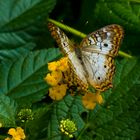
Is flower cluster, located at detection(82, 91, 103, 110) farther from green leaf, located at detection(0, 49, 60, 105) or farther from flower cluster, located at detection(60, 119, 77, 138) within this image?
green leaf, located at detection(0, 49, 60, 105)

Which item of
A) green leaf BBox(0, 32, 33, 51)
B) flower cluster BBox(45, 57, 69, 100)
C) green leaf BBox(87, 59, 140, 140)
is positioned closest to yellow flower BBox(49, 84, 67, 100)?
flower cluster BBox(45, 57, 69, 100)

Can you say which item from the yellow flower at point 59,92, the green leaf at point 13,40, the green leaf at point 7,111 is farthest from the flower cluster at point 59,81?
the green leaf at point 13,40

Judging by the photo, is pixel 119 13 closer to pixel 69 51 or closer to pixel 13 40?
pixel 13 40

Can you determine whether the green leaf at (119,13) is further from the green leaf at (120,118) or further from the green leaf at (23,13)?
the green leaf at (120,118)

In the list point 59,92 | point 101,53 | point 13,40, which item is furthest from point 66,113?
point 13,40

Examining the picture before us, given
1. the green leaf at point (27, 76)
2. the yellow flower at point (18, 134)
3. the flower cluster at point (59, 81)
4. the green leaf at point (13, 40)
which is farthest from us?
the green leaf at point (13, 40)

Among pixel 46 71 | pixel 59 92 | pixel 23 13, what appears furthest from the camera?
pixel 23 13
